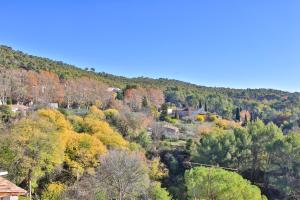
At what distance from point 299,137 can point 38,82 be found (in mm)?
35844

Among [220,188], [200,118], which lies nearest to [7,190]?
[220,188]

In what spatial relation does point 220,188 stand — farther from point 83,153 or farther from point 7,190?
point 7,190

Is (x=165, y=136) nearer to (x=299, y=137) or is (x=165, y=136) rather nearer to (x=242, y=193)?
(x=299, y=137)

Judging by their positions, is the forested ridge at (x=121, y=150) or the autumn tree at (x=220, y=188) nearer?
the autumn tree at (x=220, y=188)

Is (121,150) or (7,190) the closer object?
(7,190)

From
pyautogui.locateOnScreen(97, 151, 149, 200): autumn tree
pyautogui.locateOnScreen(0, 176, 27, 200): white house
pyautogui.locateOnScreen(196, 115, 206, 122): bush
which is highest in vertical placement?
pyautogui.locateOnScreen(0, 176, 27, 200): white house

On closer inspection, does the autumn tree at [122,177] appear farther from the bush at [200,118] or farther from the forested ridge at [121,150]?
the bush at [200,118]

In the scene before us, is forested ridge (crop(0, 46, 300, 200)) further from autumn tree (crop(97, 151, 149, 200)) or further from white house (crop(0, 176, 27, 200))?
white house (crop(0, 176, 27, 200))

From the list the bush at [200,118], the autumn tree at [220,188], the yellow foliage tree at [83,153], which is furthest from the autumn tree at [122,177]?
the bush at [200,118]

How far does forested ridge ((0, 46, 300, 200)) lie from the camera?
26.2m

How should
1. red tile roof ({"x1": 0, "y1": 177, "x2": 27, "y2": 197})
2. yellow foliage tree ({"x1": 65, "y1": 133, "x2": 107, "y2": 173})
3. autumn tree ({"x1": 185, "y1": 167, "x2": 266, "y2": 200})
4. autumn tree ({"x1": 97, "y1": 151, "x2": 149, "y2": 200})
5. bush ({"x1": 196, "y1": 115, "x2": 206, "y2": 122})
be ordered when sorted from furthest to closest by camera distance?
bush ({"x1": 196, "y1": 115, "x2": 206, "y2": 122}) < yellow foliage tree ({"x1": 65, "y1": 133, "x2": 107, "y2": 173}) < autumn tree ({"x1": 97, "y1": 151, "x2": 149, "y2": 200}) < autumn tree ({"x1": 185, "y1": 167, "x2": 266, "y2": 200}) < red tile roof ({"x1": 0, "y1": 177, "x2": 27, "y2": 197})

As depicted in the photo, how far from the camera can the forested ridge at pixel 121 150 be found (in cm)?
2623

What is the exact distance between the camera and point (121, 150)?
33156 mm

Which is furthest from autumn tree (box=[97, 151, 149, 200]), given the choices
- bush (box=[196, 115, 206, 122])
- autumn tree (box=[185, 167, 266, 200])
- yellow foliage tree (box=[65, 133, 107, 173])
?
bush (box=[196, 115, 206, 122])
